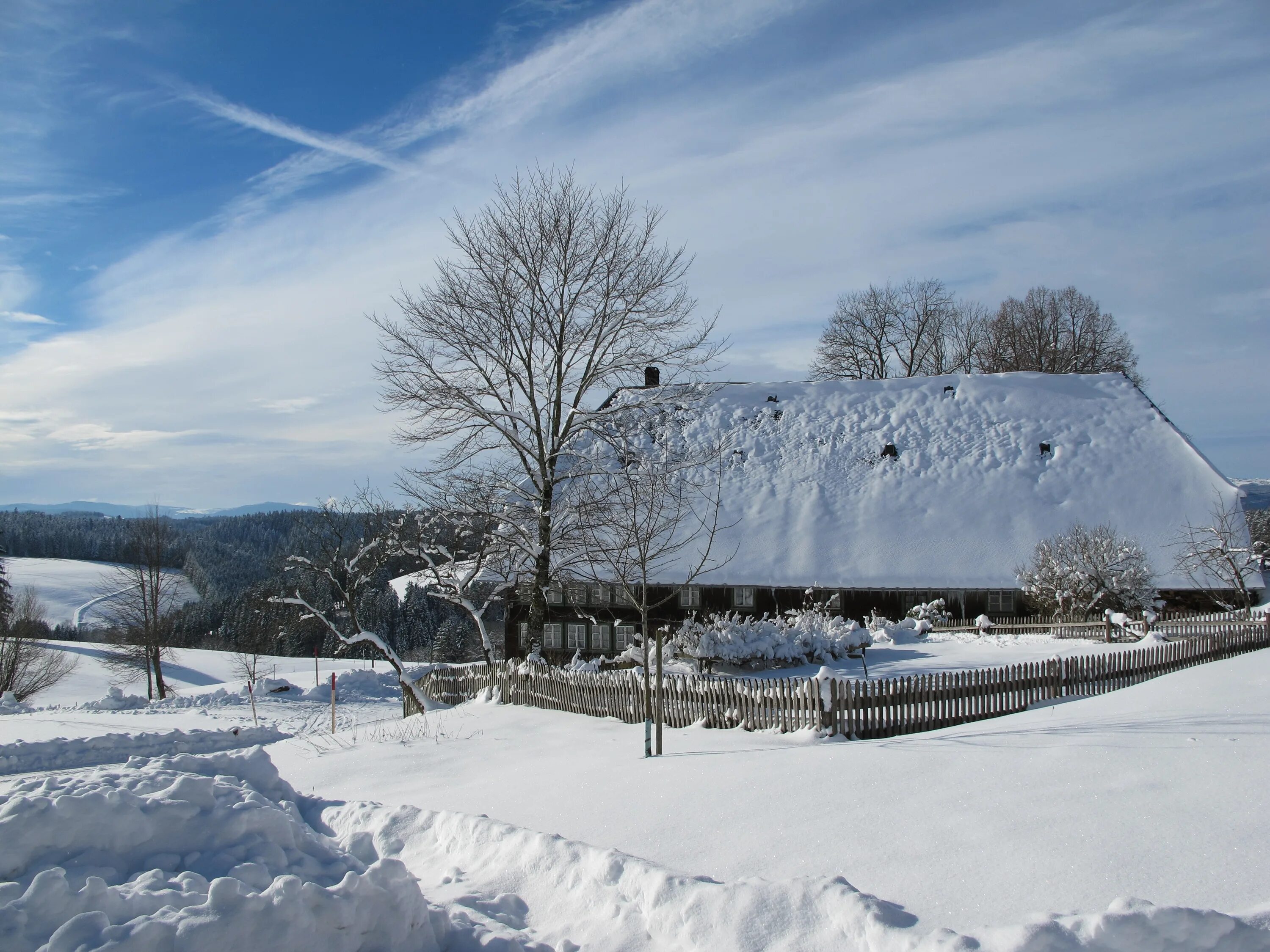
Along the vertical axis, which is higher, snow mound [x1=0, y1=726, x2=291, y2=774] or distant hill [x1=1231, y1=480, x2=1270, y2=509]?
distant hill [x1=1231, y1=480, x2=1270, y2=509]

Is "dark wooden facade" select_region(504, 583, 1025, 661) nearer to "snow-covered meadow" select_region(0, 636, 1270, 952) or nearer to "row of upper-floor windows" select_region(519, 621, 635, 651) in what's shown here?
"row of upper-floor windows" select_region(519, 621, 635, 651)

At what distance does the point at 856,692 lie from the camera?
478 inches

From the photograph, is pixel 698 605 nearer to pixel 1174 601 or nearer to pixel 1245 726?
pixel 1174 601

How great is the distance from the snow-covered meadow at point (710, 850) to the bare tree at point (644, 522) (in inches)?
145

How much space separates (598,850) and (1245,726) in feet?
21.3

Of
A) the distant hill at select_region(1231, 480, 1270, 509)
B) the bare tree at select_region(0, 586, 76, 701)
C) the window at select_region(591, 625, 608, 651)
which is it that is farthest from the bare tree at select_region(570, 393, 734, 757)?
the distant hill at select_region(1231, 480, 1270, 509)

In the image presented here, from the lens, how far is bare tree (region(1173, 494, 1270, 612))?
26.7 metres

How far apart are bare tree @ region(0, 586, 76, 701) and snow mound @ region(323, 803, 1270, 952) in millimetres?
40693

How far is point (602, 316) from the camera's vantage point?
18.5 m

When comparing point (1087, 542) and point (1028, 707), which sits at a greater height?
point (1087, 542)

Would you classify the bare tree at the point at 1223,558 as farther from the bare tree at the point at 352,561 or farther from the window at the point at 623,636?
the bare tree at the point at 352,561

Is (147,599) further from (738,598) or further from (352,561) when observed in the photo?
(738,598)

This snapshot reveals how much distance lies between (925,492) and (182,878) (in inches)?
1162

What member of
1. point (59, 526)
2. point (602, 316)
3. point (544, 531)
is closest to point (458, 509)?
point (544, 531)
